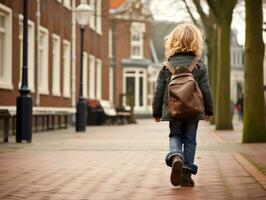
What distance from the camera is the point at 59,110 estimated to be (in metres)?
29.4

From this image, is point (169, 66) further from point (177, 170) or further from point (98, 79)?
point (98, 79)

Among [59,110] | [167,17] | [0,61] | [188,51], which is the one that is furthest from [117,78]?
[188,51]

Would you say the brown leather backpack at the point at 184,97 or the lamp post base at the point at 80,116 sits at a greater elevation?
the brown leather backpack at the point at 184,97

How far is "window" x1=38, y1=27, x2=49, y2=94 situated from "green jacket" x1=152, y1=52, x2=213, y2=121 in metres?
20.8

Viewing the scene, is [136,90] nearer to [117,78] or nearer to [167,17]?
[117,78]

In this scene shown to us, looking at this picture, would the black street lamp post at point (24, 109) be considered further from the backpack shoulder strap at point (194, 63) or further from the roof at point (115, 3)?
the roof at point (115, 3)

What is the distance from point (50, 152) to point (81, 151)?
26.4 inches

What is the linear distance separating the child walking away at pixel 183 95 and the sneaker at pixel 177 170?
0.01 metres

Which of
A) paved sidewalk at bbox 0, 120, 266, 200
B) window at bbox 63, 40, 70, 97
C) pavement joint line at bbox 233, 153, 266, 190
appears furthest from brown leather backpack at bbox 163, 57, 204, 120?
window at bbox 63, 40, 70, 97

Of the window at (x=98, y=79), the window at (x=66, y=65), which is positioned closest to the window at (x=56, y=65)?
the window at (x=66, y=65)

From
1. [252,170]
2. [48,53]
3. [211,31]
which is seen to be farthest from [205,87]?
[211,31]

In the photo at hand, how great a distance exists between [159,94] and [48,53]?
22005 millimetres

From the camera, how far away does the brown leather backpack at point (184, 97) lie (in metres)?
8.09

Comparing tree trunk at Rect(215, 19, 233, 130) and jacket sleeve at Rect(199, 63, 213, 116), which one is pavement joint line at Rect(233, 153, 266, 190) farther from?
tree trunk at Rect(215, 19, 233, 130)
